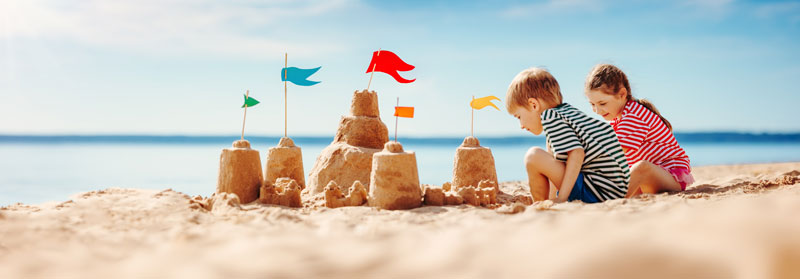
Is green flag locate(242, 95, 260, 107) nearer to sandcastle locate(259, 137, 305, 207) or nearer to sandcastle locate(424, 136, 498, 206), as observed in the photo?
sandcastle locate(259, 137, 305, 207)

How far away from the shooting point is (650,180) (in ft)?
13.6

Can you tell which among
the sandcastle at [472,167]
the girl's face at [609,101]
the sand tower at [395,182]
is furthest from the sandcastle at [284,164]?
the girl's face at [609,101]

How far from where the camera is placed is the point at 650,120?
4.34m

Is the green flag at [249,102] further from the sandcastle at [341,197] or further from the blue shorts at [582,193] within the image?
the blue shorts at [582,193]


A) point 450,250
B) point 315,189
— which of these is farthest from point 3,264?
point 315,189

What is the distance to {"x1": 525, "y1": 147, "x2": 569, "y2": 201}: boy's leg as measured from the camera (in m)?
3.68

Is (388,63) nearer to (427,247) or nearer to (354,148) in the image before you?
(354,148)

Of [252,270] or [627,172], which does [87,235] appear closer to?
[252,270]

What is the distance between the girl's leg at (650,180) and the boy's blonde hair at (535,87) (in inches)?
38.3

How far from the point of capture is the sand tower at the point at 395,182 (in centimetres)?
365

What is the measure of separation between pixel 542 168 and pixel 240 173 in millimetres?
2479

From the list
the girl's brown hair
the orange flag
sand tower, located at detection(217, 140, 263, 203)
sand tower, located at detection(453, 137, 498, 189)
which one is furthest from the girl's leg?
sand tower, located at detection(217, 140, 263, 203)

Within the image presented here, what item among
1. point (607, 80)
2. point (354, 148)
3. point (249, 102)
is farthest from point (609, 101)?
point (249, 102)

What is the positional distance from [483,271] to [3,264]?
197 cm
